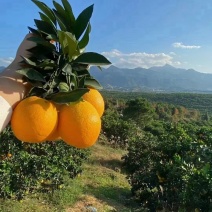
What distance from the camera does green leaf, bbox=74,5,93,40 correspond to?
951 mm

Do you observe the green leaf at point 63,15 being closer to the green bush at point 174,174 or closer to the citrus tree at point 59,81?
the citrus tree at point 59,81

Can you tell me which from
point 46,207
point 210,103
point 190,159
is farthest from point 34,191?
point 210,103

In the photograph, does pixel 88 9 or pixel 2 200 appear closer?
pixel 88 9

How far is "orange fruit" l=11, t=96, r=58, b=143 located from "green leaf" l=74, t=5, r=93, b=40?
0.26 m

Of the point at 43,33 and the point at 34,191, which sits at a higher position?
the point at 43,33

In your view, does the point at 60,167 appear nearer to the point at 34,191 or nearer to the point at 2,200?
the point at 34,191

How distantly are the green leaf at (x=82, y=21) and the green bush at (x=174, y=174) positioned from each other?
5.29 meters

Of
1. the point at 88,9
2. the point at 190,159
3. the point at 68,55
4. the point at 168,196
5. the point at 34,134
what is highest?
the point at 88,9

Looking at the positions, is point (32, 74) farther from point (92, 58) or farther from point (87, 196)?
point (87, 196)

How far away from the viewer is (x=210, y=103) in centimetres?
9000

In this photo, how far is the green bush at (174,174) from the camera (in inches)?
232

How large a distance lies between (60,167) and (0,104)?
28.7 feet

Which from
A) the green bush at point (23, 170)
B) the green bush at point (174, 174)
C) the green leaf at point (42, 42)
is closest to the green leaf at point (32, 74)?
the green leaf at point (42, 42)

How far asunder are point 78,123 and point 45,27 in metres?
0.34
